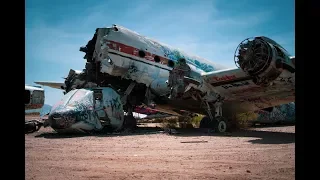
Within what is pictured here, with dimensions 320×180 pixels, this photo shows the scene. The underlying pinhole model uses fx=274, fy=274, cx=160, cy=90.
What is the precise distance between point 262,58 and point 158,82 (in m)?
6.82

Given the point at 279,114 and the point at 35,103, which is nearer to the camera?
the point at 35,103

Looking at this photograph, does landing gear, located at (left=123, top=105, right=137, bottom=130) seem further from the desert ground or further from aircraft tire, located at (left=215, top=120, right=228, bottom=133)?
the desert ground

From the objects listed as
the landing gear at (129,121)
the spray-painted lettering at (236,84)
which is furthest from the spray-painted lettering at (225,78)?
the landing gear at (129,121)

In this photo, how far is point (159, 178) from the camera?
12.8 ft

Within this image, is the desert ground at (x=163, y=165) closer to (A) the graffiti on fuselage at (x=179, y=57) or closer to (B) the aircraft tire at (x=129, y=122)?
(B) the aircraft tire at (x=129, y=122)

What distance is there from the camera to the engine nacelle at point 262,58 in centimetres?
923

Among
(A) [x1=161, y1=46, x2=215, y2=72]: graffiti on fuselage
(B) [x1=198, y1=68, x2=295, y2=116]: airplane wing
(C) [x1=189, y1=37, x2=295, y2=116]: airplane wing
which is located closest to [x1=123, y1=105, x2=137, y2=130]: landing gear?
(A) [x1=161, y1=46, x2=215, y2=72]: graffiti on fuselage

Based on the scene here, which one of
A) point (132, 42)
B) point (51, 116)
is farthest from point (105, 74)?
point (51, 116)

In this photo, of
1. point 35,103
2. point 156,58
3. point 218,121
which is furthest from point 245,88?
point 35,103

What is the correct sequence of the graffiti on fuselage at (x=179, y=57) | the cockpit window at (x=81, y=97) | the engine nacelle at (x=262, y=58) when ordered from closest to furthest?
the engine nacelle at (x=262, y=58) → the cockpit window at (x=81, y=97) → the graffiti on fuselage at (x=179, y=57)

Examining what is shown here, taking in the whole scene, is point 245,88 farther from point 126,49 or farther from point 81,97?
point 81,97

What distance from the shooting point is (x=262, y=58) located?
928cm
